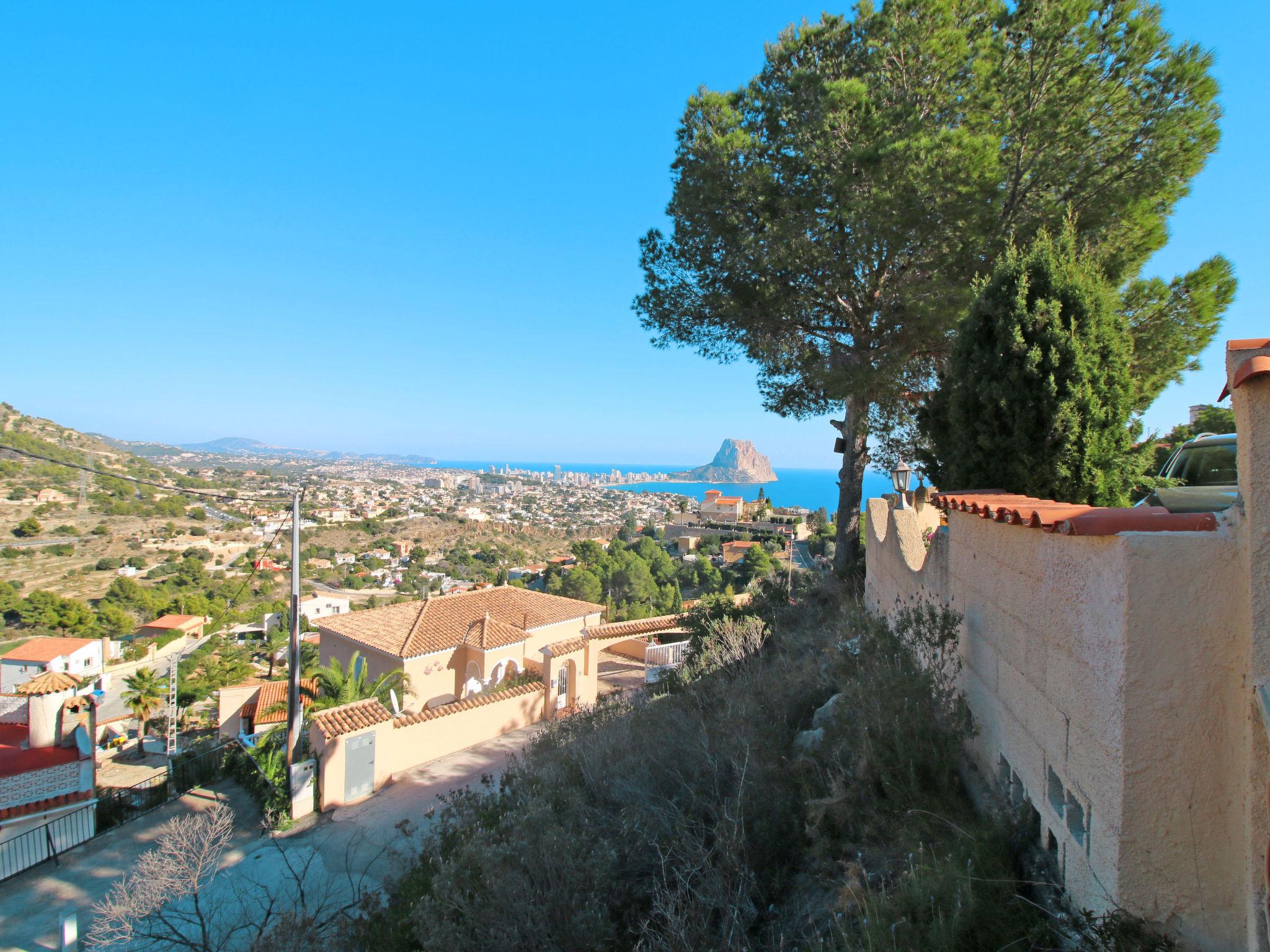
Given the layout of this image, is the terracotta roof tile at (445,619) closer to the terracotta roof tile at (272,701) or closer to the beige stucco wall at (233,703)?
the terracotta roof tile at (272,701)

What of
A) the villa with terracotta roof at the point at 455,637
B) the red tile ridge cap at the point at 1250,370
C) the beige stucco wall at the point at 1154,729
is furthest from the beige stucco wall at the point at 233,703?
the red tile ridge cap at the point at 1250,370

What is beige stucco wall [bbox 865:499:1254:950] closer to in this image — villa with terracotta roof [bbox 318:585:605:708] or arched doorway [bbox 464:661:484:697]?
villa with terracotta roof [bbox 318:585:605:708]

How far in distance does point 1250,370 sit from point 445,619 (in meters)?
18.7

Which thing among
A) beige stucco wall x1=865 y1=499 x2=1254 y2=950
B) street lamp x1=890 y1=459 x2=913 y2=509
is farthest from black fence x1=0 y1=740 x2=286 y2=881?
beige stucco wall x1=865 y1=499 x2=1254 y2=950

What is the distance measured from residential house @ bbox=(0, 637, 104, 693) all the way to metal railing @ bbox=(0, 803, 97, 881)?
73.6 ft

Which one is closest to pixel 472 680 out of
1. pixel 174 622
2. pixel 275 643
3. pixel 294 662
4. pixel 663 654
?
pixel 663 654

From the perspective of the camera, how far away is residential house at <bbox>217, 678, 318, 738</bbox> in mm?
17234

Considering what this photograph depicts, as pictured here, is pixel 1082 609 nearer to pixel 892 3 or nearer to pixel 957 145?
pixel 957 145

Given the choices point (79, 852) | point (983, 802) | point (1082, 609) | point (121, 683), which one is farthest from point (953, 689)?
point (121, 683)

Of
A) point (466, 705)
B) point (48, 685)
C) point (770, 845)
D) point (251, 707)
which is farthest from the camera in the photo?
point (251, 707)

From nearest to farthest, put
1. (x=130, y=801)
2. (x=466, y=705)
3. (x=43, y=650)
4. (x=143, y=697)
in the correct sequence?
(x=466, y=705) → (x=130, y=801) → (x=143, y=697) → (x=43, y=650)

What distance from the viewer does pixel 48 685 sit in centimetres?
1384

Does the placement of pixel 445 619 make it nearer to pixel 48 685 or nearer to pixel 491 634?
pixel 491 634

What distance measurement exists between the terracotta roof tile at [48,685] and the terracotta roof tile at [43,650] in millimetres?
21634
